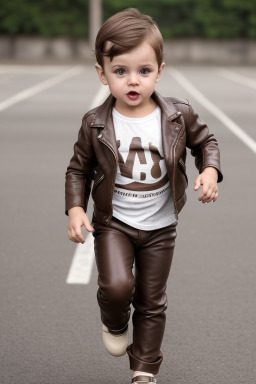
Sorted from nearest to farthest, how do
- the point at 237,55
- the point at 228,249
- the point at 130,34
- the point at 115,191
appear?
the point at 130,34, the point at 115,191, the point at 228,249, the point at 237,55

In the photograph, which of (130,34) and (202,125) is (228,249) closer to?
(202,125)

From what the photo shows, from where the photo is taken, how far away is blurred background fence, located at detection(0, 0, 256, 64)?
66375mm

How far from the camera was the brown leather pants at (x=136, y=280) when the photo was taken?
3582 millimetres

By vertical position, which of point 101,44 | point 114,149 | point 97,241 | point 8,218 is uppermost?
point 101,44

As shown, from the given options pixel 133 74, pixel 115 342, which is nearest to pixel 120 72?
pixel 133 74

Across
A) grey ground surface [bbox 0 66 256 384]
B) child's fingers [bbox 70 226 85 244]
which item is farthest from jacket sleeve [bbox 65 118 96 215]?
grey ground surface [bbox 0 66 256 384]

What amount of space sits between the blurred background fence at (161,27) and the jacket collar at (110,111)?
62.7 metres

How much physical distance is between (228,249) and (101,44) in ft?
11.1

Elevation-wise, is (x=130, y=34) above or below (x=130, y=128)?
above

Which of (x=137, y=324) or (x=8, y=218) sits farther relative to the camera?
(x=8, y=218)

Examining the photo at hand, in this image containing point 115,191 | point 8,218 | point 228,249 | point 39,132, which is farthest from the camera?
point 39,132

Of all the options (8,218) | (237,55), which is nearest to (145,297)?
(8,218)

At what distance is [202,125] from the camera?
3.74 m

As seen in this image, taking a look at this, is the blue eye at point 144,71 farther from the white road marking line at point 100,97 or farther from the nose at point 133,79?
the white road marking line at point 100,97
